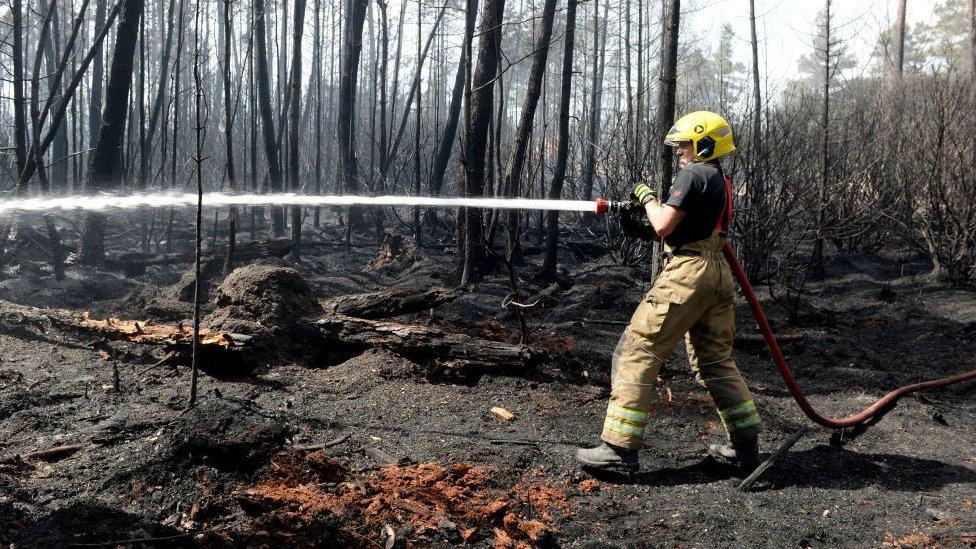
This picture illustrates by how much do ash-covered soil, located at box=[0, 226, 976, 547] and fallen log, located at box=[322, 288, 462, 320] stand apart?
0.34m

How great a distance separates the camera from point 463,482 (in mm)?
3541

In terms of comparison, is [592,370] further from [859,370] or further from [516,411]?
[859,370]

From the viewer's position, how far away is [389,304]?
243 inches

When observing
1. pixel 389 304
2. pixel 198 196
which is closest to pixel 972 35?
pixel 389 304

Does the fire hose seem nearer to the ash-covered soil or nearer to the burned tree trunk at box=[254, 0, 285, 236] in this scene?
the ash-covered soil

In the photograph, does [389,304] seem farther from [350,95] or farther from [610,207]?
[350,95]

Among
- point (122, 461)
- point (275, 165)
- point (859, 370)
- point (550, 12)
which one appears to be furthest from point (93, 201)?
point (859, 370)

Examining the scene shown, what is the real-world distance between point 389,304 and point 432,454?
7.89 feet

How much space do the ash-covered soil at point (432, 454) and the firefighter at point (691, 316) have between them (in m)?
0.24

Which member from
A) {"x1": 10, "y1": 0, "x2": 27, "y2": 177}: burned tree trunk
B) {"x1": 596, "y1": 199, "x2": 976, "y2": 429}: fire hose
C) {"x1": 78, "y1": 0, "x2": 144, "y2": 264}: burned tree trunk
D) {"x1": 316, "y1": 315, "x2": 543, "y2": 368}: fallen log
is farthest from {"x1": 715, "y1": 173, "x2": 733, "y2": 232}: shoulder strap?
{"x1": 78, "y1": 0, "x2": 144, "y2": 264}: burned tree trunk

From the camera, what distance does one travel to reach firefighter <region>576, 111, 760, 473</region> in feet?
12.1

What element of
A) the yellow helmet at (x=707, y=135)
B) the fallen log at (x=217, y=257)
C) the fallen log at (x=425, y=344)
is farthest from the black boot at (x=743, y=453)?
the fallen log at (x=217, y=257)

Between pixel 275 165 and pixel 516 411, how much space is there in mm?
11681

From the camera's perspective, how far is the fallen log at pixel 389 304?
610 centimetres
